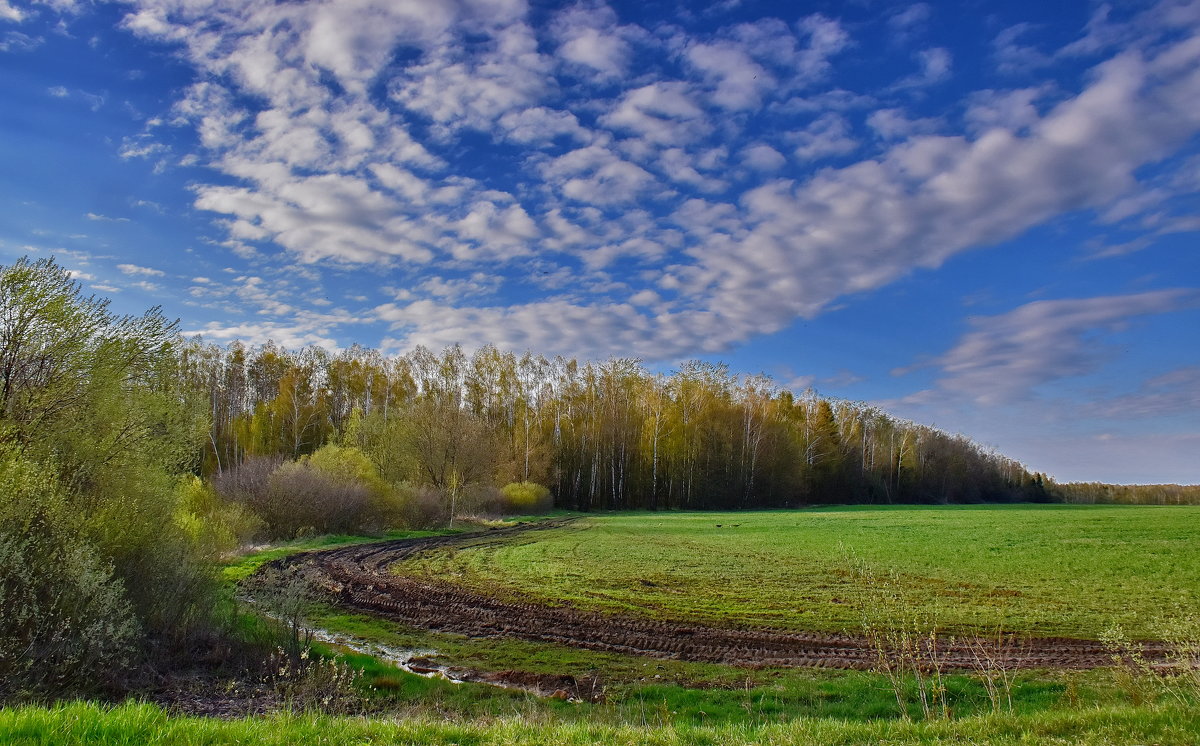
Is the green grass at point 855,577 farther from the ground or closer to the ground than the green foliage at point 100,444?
closer to the ground

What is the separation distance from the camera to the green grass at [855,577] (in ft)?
47.8

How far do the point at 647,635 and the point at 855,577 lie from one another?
9726mm

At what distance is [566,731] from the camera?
5.99 m

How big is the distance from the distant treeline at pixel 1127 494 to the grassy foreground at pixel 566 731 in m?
127

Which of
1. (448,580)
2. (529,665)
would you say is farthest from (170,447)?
(448,580)

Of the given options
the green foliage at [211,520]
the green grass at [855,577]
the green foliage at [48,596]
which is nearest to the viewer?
the green foliage at [48,596]

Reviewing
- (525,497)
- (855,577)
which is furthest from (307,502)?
(855,577)

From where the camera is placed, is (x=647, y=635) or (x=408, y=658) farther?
(x=647, y=635)

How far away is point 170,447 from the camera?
12.4 meters

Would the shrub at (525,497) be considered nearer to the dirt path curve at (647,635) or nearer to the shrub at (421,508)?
the shrub at (421,508)

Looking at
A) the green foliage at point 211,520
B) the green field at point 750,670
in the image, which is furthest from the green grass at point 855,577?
the green foliage at point 211,520

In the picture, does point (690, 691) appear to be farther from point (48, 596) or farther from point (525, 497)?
point (525, 497)

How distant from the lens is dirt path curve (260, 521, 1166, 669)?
11.2m

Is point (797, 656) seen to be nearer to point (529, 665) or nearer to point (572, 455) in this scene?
point (529, 665)
